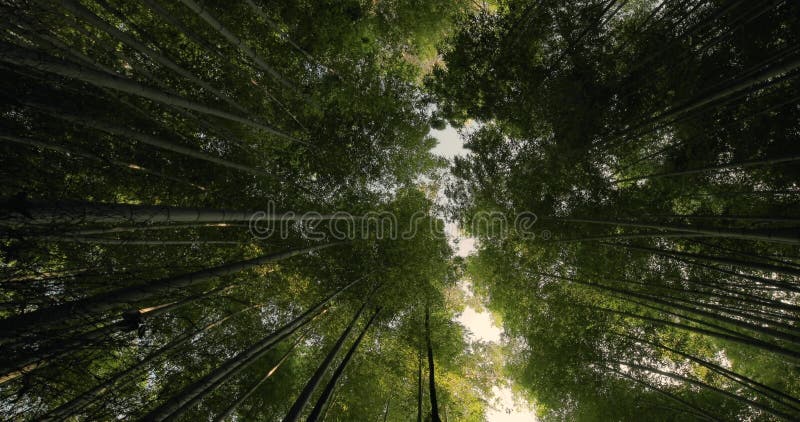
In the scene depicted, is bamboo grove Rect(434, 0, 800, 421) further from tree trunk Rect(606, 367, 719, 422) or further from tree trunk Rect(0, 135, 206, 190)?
tree trunk Rect(0, 135, 206, 190)

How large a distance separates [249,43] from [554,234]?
25.3ft

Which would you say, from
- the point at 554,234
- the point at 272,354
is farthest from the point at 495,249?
the point at 272,354

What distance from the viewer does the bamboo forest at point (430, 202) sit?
4633 mm

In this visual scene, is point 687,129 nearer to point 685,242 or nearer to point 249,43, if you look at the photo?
point 685,242

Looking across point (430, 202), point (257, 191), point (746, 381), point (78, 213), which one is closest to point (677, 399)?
point (746, 381)

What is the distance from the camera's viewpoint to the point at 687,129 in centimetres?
542

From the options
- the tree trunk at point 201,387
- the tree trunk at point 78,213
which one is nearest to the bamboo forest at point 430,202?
the tree trunk at point 201,387

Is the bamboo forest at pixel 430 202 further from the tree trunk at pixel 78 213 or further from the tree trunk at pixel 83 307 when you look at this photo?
the tree trunk at pixel 78 213

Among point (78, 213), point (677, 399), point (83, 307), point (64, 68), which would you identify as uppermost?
point (64, 68)

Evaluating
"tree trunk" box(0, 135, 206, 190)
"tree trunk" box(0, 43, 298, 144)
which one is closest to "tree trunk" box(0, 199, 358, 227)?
"tree trunk" box(0, 43, 298, 144)

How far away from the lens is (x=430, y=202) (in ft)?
32.9

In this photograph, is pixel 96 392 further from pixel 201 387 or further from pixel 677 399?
pixel 677 399

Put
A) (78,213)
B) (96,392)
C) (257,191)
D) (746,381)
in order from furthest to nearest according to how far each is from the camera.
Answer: (257,191) < (746,381) < (96,392) < (78,213)

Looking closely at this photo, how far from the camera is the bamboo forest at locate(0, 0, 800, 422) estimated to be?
463 cm
